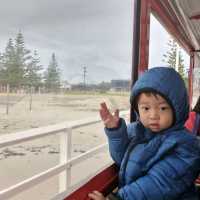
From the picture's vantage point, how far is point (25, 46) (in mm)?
1944

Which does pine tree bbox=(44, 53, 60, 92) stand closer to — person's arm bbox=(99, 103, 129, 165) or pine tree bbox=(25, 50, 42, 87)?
pine tree bbox=(25, 50, 42, 87)

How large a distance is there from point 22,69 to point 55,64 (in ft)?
1.98

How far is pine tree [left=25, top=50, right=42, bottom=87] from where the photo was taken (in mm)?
1903

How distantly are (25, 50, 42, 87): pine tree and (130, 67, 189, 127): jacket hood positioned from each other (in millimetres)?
733

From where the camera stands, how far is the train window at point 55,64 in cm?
186

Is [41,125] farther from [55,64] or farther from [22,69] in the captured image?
[22,69]

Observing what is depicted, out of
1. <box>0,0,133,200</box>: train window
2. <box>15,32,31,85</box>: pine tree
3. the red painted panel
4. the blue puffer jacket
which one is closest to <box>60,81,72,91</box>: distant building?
<box>0,0,133,200</box>: train window

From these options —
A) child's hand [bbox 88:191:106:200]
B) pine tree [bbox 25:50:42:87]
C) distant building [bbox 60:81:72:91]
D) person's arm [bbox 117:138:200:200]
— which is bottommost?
child's hand [bbox 88:191:106:200]

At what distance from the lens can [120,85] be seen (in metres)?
2.49

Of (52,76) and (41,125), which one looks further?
(41,125)

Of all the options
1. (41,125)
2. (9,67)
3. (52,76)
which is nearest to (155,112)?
(9,67)

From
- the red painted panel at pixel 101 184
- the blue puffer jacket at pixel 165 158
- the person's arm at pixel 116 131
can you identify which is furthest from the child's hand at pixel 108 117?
the red painted panel at pixel 101 184

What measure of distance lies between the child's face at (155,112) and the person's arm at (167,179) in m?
0.11

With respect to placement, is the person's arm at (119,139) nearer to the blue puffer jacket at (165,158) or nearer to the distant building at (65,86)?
the blue puffer jacket at (165,158)
